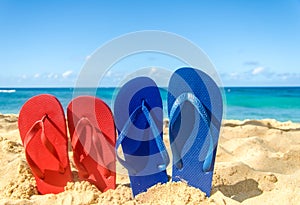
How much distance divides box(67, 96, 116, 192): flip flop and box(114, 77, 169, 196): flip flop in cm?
7

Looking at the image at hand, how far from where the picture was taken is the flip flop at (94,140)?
1.66m

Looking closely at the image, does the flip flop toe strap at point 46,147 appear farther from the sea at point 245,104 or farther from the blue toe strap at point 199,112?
the blue toe strap at point 199,112

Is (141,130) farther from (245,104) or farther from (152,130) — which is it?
(245,104)

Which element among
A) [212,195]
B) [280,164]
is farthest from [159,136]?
[280,164]

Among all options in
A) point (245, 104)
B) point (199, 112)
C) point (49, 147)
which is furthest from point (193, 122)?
point (245, 104)

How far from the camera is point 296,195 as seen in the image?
1.37 m

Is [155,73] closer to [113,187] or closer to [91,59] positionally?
[91,59]

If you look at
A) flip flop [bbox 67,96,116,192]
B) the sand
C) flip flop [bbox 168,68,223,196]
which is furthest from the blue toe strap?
flip flop [bbox 67,96,116,192]

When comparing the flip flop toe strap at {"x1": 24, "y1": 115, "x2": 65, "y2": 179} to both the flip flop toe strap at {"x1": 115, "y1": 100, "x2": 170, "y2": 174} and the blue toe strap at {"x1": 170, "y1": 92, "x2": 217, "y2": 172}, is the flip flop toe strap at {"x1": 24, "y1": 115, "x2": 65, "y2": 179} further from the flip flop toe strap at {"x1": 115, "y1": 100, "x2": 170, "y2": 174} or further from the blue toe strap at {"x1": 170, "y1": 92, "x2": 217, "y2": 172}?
the blue toe strap at {"x1": 170, "y1": 92, "x2": 217, "y2": 172}

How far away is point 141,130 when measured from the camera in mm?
1699

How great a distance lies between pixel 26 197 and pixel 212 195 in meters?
0.89

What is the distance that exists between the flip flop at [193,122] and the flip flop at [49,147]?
1.80 feet

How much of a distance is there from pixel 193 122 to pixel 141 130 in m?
0.27

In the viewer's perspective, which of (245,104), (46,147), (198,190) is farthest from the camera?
(245,104)
